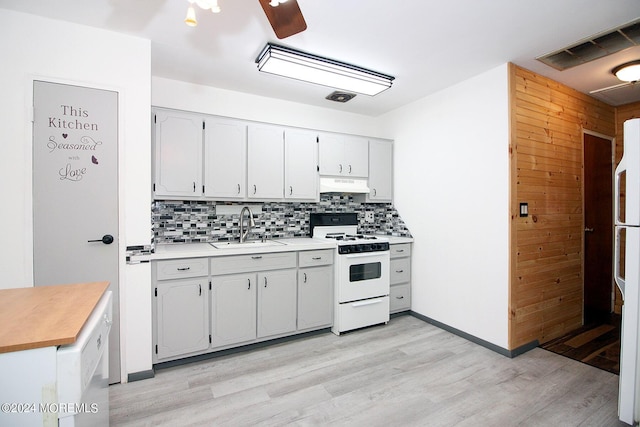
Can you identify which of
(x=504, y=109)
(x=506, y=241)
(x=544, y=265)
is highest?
(x=504, y=109)

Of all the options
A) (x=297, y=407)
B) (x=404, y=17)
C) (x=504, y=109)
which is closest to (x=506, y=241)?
(x=504, y=109)

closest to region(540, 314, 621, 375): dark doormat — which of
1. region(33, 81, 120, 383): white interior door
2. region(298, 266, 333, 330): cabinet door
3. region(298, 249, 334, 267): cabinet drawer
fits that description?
region(298, 266, 333, 330): cabinet door

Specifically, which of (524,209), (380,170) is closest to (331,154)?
(380,170)

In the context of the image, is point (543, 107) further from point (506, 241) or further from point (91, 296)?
point (91, 296)

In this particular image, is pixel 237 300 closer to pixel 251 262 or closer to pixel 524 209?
pixel 251 262

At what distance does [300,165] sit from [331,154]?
454mm

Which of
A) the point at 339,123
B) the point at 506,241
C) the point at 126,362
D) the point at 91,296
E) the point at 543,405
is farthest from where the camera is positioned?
the point at 339,123

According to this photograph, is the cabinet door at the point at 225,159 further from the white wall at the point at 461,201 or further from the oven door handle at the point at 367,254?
the white wall at the point at 461,201

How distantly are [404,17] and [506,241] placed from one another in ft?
6.80

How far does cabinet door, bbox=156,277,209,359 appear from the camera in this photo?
2.44 m

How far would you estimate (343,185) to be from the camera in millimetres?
3744

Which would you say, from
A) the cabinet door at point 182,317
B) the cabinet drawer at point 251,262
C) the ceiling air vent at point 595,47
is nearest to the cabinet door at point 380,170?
the cabinet drawer at point 251,262

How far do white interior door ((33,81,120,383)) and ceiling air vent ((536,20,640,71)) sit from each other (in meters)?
3.72

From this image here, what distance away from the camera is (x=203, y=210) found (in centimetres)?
322
